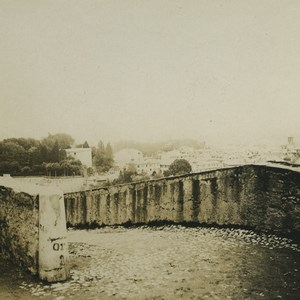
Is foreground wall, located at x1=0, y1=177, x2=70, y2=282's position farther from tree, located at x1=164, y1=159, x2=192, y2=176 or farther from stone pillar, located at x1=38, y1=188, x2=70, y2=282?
tree, located at x1=164, y1=159, x2=192, y2=176

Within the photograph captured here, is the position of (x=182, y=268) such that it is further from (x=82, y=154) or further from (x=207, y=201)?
(x=82, y=154)

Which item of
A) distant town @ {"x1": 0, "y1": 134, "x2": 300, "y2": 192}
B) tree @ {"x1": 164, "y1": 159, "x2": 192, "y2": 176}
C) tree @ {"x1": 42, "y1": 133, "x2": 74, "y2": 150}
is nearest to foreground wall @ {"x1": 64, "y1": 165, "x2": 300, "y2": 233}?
distant town @ {"x1": 0, "y1": 134, "x2": 300, "y2": 192}

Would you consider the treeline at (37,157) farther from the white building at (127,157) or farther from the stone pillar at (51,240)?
the stone pillar at (51,240)

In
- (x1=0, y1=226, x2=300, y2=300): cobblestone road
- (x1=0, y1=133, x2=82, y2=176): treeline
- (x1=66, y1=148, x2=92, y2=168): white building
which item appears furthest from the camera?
(x1=66, y1=148, x2=92, y2=168): white building

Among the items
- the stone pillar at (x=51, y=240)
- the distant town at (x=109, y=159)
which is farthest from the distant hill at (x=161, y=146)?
the stone pillar at (x=51, y=240)

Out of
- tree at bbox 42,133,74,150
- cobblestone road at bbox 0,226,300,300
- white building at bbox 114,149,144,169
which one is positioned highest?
tree at bbox 42,133,74,150

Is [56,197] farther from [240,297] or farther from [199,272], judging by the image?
[240,297]

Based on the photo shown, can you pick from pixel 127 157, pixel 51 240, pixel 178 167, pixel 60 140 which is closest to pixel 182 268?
pixel 51 240
